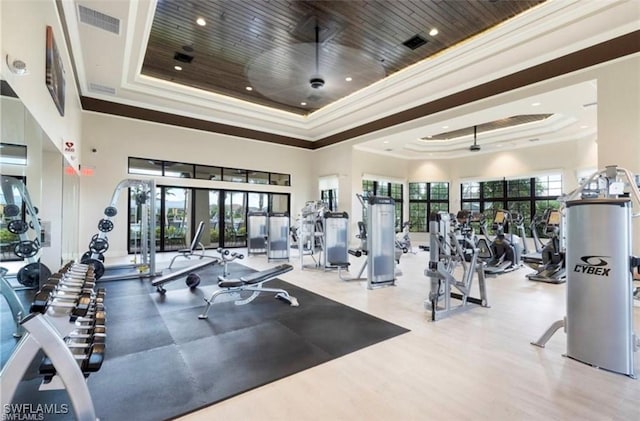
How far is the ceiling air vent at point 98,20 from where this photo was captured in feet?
16.2

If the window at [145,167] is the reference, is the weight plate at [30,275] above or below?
below

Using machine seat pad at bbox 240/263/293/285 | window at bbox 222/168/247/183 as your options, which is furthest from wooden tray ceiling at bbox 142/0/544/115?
machine seat pad at bbox 240/263/293/285

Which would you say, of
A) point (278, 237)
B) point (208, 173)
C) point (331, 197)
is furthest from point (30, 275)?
point (331, 197)

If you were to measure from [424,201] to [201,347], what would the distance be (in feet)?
40.7

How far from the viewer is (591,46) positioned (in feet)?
18.8

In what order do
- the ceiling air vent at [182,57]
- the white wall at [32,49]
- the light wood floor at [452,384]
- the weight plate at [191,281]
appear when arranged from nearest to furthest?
the light wood floor at [452,384] < the white wall at [32,49] < the weight plate at [191,281] < the ceiling air vent at [182,57]

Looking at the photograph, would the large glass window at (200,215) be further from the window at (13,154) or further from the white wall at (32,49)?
the window at (13,154)

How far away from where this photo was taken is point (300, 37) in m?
6.14

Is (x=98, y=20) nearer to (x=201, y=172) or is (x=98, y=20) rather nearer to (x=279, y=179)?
(x=201, y=172)

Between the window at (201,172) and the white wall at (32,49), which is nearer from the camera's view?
the white wall at (32,49)

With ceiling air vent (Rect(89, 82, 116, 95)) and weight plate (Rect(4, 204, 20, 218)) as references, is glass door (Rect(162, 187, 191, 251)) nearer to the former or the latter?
ceiling air vent (Rect(89, 82, 116, 95))

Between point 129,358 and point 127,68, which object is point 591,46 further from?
point 127,68

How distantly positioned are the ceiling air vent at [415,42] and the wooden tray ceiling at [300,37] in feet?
0.26

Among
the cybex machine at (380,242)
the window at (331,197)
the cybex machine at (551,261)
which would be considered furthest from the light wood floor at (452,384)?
the window at (331,197)
